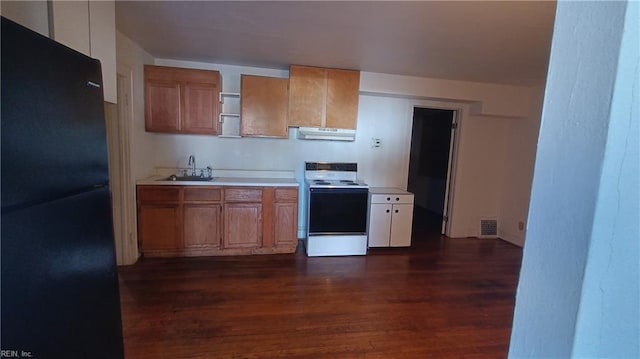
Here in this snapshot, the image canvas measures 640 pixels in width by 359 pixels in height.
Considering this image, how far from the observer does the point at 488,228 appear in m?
4.93

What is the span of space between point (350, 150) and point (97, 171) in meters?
3.55

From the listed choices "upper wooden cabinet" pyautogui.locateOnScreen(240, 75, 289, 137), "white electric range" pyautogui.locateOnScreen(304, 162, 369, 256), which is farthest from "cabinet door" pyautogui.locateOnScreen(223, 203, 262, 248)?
"upper wooden cabinet" pyautogui.locateOnScreen(240, 75, 289, 137)

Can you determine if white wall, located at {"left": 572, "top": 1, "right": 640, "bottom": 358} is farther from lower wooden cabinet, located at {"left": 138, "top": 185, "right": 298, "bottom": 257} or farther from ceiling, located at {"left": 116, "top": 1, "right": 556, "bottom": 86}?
lower wooden cabinet, located at {"left": 138, "top": 185, "right": 298, "bottom": 257}

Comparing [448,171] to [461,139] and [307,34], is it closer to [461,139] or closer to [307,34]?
[461,139]

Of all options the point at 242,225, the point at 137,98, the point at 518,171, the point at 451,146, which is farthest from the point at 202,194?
the point at 518,171

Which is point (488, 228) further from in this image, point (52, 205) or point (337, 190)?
point (52, 205)

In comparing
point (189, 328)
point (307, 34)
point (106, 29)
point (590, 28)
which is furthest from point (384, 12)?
point (189, 328)

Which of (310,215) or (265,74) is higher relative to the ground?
(265,74)

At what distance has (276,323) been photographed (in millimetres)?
2305

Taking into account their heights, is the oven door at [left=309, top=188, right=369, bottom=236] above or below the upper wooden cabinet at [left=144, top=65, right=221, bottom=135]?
below

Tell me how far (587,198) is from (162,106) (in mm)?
3883

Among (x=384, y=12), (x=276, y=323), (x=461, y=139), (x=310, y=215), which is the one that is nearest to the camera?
(x=384, y=12)

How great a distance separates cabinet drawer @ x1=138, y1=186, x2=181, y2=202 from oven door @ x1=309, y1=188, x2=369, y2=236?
1.53 m

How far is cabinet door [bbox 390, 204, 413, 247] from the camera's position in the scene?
410 cm
